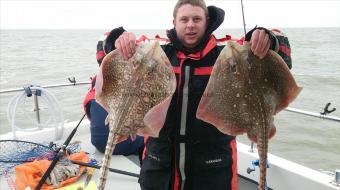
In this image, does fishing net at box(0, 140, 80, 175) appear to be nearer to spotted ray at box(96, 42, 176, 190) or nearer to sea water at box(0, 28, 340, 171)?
sea water at box(0, 28, 340, 171)

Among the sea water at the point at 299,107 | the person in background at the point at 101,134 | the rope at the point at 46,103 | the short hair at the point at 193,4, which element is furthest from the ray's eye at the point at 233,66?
the rope at the point at 46,103

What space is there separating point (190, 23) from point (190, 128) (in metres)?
0.82

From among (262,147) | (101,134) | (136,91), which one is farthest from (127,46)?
(101,134)

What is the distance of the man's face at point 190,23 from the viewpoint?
2.56 meters

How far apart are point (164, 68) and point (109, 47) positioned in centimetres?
57

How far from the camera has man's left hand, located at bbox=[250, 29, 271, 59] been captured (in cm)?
206

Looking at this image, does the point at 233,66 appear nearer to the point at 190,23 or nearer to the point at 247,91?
the point at 247,91

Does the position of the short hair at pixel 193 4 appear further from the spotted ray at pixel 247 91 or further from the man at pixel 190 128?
the spotted ray at pixel 247 91

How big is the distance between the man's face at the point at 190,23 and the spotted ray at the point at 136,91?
0.37 meters

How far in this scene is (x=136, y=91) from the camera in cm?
218

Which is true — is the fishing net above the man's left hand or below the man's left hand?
below

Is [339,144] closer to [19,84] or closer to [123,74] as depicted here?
[123,74]

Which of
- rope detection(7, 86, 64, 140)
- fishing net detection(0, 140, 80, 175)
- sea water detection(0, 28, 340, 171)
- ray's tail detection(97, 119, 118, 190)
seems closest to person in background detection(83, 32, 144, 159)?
fishing net detection(0, 140, 80, 175)

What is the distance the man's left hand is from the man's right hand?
802 mm
